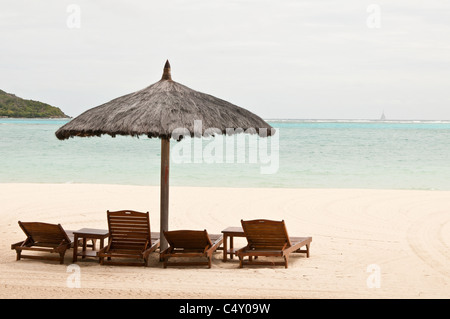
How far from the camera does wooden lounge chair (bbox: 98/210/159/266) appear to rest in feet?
21.6

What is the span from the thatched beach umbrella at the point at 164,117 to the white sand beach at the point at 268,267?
1.25 m

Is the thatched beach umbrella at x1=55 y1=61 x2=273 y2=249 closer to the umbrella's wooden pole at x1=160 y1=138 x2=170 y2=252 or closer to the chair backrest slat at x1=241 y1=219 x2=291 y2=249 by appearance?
the umbrella's wooden pole at x1=160 y1=138 x2=170 y2=252

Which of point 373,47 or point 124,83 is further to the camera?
point 124,83

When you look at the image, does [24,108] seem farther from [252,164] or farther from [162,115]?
[162,115]

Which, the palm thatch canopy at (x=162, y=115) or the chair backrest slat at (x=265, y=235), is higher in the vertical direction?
the palm thatch canopy at (x=162, y=115)

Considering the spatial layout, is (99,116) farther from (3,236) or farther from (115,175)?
(115,175)

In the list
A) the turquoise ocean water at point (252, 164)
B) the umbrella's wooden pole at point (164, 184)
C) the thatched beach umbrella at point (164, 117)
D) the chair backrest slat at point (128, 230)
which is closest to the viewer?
the thatched beach umbrella at point (164, 117)

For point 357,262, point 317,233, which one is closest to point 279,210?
point 317,233

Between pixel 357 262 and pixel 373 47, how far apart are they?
5323 cm

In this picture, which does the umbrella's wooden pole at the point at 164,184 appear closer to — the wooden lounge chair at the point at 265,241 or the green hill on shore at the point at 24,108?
the wooden lounge chair at the point at 265,241

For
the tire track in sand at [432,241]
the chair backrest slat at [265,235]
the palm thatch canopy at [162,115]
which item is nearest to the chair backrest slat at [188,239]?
the chair backrest slat at [265,235]

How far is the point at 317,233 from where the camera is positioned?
9180mm

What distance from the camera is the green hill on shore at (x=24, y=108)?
250 feet

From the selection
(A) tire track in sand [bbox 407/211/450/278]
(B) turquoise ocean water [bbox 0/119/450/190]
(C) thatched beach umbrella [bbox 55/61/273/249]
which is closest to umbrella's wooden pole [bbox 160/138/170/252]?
(C) thatched beach umbrella [bbox 55/61/273/249]
